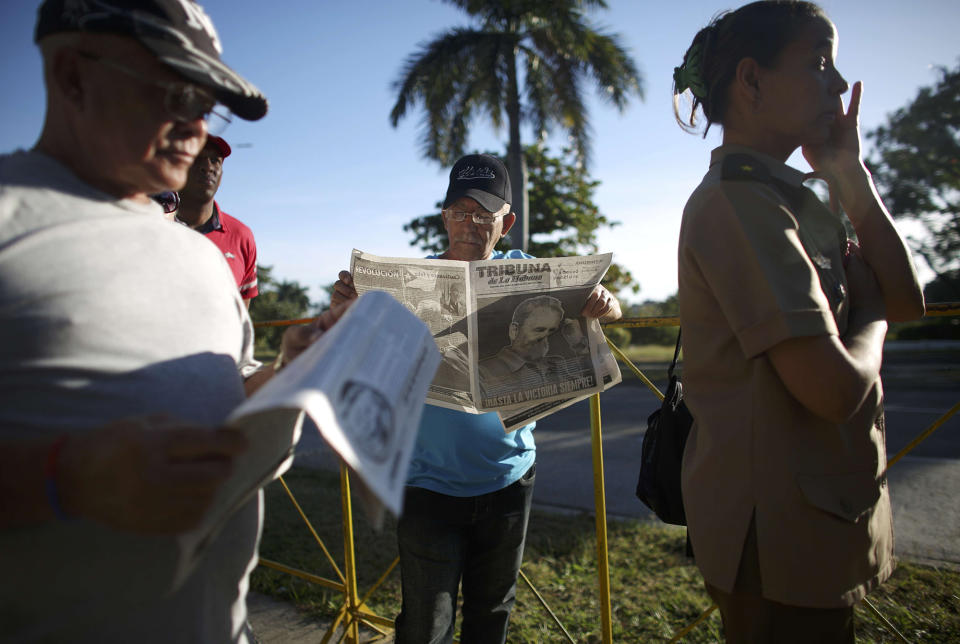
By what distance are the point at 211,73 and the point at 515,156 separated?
13703mm

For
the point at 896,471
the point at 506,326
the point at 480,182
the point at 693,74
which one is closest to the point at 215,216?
the point at 480,182

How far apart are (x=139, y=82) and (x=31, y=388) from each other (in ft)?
1.68

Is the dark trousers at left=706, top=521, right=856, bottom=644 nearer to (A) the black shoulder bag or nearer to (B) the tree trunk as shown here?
(A) the black shoulder bag

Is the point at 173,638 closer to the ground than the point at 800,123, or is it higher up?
closer to the ground

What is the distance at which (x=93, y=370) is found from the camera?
0.90 m

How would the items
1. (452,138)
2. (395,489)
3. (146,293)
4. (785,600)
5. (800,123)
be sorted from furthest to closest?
(452,138) → (800,123) → (785,600) → (146,293) → (395,489)

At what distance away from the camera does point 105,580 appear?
2.96ft

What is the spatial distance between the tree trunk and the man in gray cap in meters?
12.4

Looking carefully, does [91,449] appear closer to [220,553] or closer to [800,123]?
[220,553]

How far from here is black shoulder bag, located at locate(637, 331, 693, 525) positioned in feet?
5.06

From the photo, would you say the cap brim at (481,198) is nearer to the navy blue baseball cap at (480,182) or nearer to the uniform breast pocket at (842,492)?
the navy blue baseball cap at (480,182)

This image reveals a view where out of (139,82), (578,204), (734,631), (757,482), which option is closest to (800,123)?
(757,482)

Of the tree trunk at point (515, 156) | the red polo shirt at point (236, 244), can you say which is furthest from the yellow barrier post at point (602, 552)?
the tree trunk at point (515, 156)

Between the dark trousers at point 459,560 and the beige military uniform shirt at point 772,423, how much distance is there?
2.63 ft
